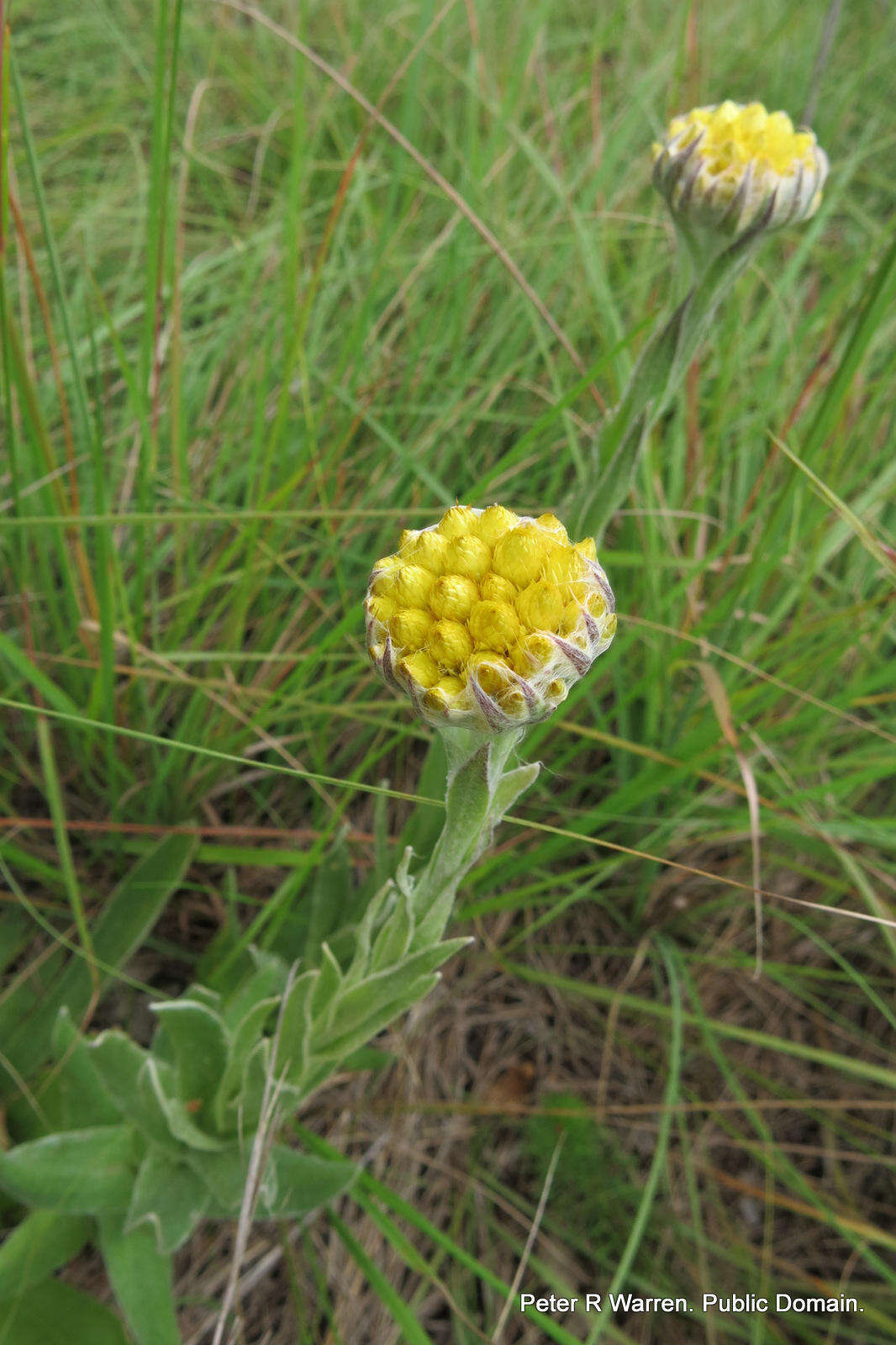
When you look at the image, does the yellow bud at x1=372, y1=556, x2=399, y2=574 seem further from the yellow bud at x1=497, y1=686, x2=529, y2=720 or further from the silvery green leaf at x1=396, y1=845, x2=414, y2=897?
Answer: the silvery green leaf at x1=396, y1=845, x2=414, y2=897

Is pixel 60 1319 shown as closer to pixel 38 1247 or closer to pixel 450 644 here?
pixel 38 1247

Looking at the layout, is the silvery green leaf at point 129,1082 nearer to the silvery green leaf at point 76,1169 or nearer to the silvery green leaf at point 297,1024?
the silvery green leaf at point 76,1169

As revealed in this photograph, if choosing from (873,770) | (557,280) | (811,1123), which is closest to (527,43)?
(557,280)

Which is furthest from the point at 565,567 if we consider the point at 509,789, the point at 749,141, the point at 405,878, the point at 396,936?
the point at 749,141

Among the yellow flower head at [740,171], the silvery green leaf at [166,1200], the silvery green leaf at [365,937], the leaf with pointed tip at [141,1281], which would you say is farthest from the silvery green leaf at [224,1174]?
the yellow flower head at [740,171]

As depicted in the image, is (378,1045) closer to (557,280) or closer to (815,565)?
(815,565)
